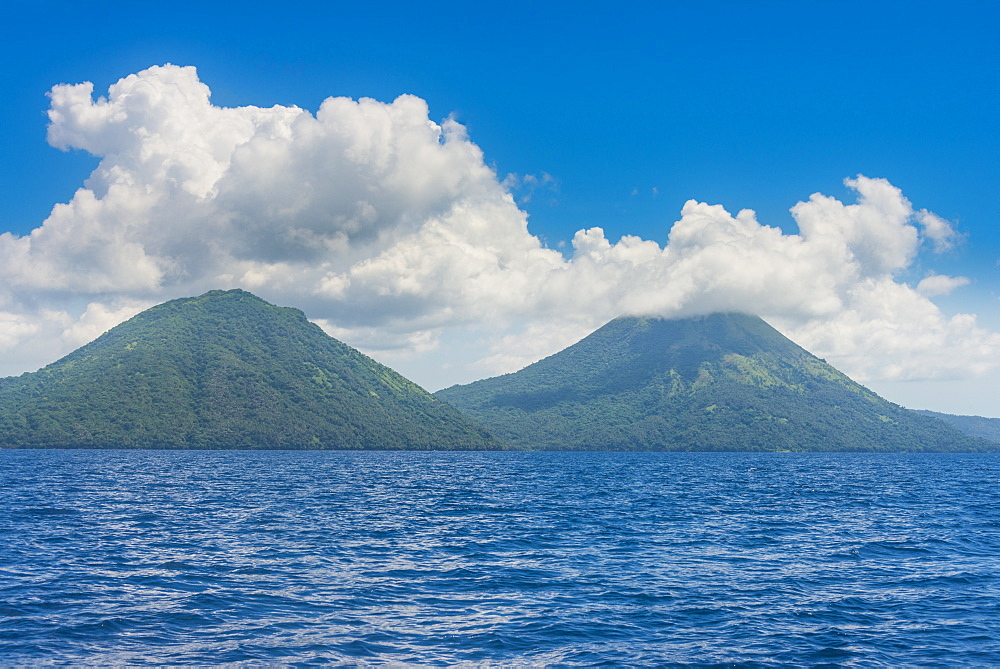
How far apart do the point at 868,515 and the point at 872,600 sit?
43.0 m

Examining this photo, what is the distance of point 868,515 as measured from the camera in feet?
241

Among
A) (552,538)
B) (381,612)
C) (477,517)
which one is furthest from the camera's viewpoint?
(477,517)

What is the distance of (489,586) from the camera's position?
121ft

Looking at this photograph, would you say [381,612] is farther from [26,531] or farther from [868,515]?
[868,515]

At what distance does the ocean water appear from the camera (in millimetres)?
26453

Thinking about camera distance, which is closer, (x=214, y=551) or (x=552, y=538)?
(x=214, y=551)

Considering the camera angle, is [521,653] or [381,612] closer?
[521,653]

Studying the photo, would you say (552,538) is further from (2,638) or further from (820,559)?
(2,638)

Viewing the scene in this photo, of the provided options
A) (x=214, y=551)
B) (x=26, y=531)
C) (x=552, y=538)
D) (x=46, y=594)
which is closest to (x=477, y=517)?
(x=552, y=538)

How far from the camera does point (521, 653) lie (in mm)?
26109

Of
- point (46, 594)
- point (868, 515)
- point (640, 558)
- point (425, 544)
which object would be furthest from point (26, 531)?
point (868, 515)

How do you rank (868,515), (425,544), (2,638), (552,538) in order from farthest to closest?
(868,515), (552,538), (425,544), (2,638)

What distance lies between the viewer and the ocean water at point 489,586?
26453mm

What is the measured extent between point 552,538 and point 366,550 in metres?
14.0
